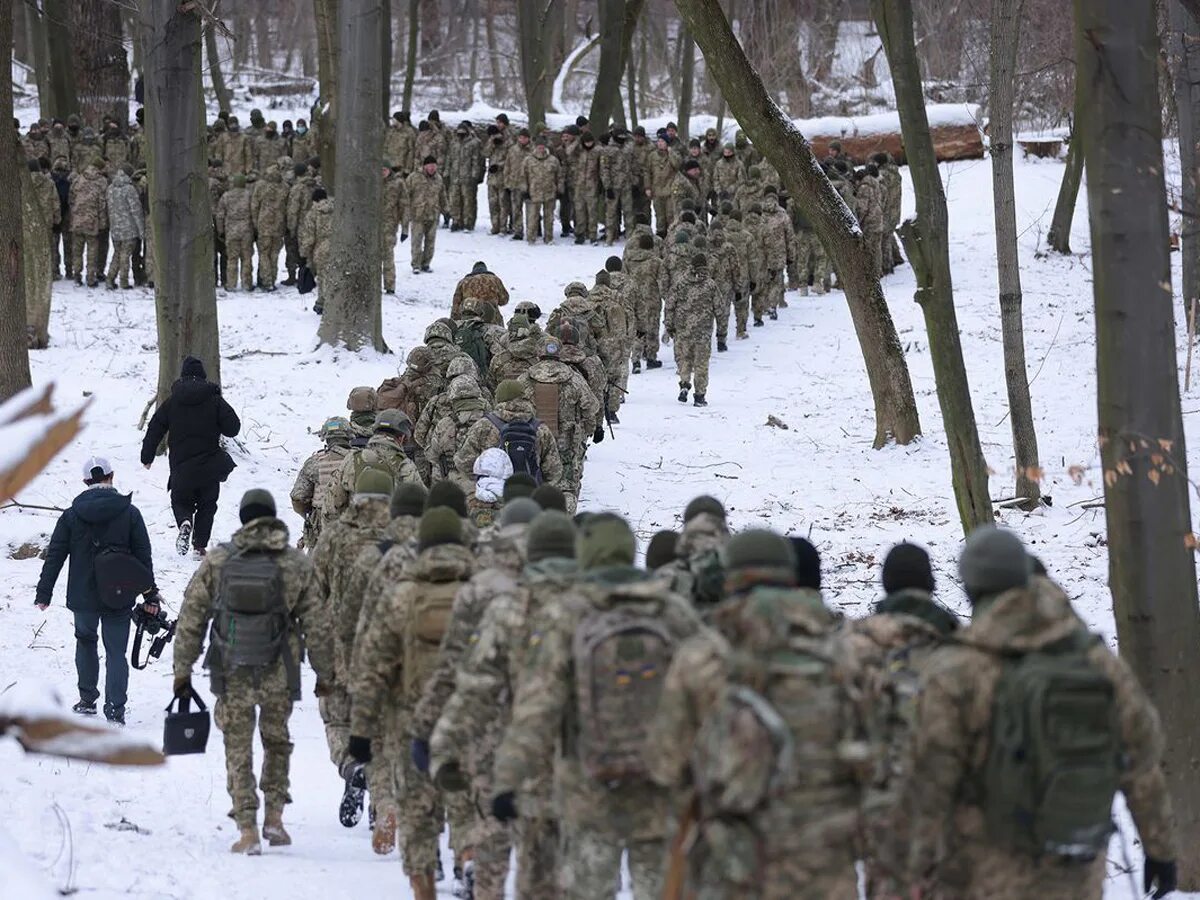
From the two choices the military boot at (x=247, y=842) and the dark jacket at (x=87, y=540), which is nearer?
the military boot at (x=247, y=842)

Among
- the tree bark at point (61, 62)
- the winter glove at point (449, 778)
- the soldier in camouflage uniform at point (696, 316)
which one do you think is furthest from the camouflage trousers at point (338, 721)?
the tree bark at point (61, 62)

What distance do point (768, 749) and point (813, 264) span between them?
2257 cm

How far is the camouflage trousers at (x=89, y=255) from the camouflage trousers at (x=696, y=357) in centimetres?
1020

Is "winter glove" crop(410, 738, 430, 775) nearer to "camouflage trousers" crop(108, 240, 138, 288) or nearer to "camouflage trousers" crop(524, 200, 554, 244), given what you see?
"camouflage trousers" crop(108, 240, 138, 288)

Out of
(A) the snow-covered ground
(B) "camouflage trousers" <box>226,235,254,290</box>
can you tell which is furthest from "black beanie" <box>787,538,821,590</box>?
(B) "camouflage trousers" <box>226,235,254,290</box>

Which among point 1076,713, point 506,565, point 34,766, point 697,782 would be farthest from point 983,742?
point 34,766

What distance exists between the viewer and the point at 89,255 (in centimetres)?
2441

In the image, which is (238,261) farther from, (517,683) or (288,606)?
(517,683)

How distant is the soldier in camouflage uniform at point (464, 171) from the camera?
96.7ft

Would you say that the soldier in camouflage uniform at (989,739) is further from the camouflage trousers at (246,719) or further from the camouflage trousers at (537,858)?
the camouflage trousers at (246,719)

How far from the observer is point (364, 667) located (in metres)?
7.18

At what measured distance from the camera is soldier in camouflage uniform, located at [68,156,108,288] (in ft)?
77.8

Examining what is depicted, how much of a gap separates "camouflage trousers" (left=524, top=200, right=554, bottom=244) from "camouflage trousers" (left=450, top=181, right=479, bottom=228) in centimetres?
176

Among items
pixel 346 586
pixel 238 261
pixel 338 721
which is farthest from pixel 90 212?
pixel 338 721
